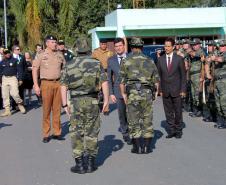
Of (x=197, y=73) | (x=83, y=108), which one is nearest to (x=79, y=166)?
(x=83, y=108)

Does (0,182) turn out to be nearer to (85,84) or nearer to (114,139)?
(85,84)

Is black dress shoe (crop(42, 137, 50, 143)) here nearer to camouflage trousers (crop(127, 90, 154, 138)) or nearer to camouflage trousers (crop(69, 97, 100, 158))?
camouflage trousers (crop(127, 90, 154, 138))

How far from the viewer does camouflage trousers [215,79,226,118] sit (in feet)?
36.4

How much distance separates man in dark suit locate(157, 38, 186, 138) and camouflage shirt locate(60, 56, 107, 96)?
2.82 meters

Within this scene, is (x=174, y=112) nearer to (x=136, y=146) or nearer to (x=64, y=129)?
(x=136, y=146)

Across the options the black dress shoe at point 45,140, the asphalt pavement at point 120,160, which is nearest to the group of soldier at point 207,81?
the asphalt pavement at point 120,160

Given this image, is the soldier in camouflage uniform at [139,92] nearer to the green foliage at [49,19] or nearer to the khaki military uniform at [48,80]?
the khaki military uniform at [48,80]

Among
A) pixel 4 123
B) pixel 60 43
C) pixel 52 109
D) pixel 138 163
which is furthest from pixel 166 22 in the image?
pixel 138 163

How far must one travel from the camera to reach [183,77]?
10.3 metres

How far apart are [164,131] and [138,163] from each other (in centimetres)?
310

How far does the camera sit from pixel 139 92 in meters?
8.73

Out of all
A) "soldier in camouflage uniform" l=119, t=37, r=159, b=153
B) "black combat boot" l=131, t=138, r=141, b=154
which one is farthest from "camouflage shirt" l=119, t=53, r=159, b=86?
"black combat boot" l=131, t=138, r=141, b=154

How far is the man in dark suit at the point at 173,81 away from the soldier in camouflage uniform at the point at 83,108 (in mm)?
2866

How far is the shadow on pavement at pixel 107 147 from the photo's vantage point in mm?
8547
